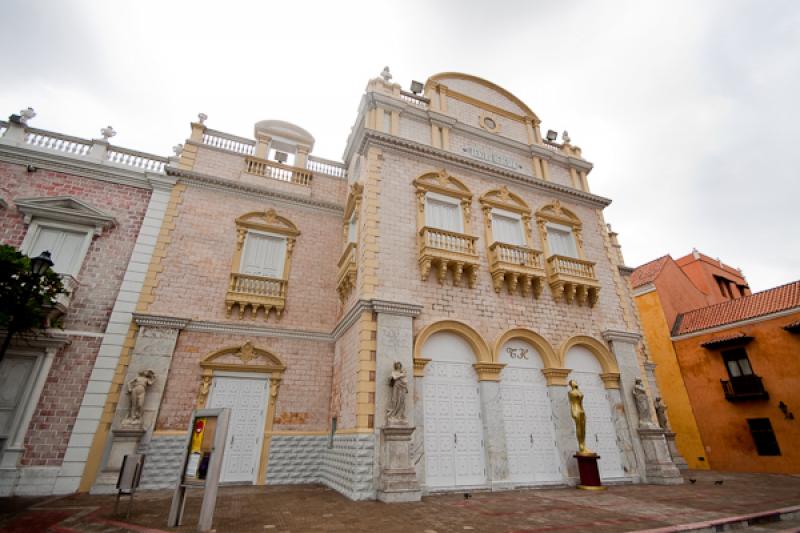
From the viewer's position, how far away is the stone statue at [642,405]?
11.3 meters

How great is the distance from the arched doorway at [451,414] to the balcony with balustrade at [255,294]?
16.8 feet

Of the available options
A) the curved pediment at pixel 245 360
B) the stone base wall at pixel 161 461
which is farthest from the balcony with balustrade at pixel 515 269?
the stone base wall at pixel 161 461

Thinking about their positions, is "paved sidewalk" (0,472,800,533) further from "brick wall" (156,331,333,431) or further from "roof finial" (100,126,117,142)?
"roof finial" (100,126,117,142)

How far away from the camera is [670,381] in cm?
1828

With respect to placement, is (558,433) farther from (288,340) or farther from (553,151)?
(553,151)

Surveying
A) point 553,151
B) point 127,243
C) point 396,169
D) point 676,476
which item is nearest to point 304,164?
point 396,169

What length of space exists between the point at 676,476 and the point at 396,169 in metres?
12.3

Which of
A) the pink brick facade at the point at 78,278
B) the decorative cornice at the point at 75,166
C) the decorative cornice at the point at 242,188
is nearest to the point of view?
the pink brick facade at the point at 78,278

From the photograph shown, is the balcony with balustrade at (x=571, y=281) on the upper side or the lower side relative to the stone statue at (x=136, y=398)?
upper

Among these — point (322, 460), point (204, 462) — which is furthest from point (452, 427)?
point (204, 462)

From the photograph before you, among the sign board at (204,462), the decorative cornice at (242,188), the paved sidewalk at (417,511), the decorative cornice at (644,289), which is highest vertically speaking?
the decorative cornice at (242,188)

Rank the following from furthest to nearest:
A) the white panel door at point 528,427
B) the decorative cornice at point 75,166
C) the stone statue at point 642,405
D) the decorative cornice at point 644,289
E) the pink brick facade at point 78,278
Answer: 1. the decorative cornice at point 644,289
2. the decorative cornice at point 75,166
3. the stone statue at point 642,405
4. the white panel door at point 528,427
5. the pink brick facade at point 78,278

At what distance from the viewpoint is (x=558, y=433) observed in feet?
34.0

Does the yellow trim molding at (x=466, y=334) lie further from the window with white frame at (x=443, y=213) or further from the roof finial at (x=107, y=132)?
the roof finial at (x=107, y=132)
